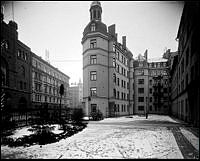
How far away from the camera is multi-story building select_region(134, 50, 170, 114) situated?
4975cm

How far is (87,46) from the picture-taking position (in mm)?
29219

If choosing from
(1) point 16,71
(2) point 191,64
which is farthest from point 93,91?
(1) point 16,71

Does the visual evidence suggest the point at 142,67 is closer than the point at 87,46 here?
No

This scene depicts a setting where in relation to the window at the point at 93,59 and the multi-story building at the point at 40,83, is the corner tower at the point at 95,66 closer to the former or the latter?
the window at the point at 93,59

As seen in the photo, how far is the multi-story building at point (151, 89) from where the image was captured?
49750 mm

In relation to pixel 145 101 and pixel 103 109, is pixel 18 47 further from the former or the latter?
pixel 145 101

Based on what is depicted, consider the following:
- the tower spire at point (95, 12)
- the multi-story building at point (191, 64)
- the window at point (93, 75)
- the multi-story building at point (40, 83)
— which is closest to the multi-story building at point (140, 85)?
the window at point (93, 75)

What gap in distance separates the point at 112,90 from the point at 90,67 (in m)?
7.25

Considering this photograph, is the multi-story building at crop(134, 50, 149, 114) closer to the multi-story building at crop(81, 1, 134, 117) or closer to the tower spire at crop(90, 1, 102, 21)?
the multi-story building at crop(81, 1, 134, 117)

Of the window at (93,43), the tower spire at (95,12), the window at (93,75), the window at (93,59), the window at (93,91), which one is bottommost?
the window at (93,91)

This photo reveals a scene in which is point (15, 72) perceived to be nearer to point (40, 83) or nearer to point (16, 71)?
point (16, 71)

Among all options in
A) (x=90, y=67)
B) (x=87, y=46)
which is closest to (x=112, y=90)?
(x=90, y=67)

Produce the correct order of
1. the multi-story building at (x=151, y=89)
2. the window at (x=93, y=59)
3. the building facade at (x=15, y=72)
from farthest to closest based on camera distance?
the multi-story building at (x=151, y=89)
the window at (x=93, y=59)
the building facade at (x=15, y=72)

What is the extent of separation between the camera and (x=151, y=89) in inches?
2078
